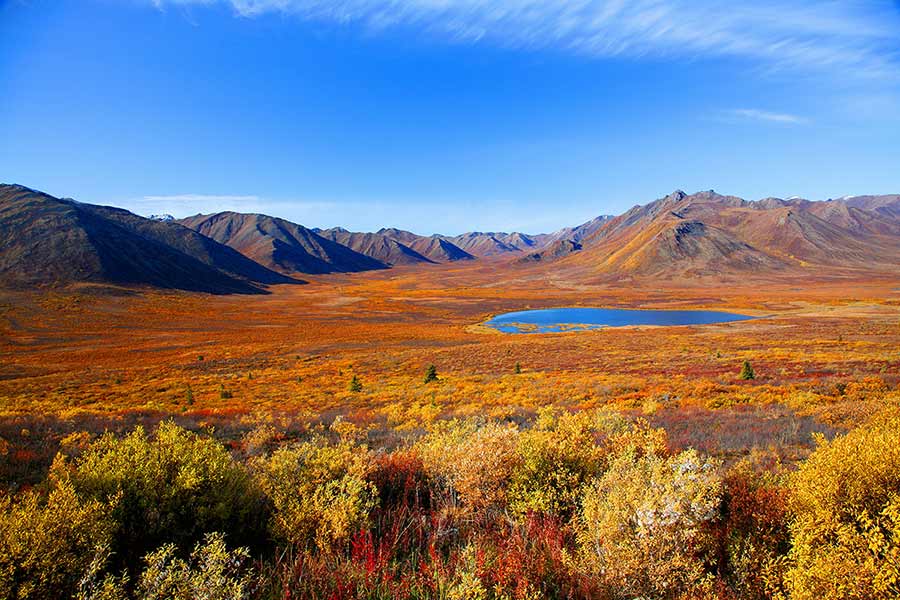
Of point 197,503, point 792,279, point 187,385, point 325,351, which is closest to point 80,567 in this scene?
point 197,503

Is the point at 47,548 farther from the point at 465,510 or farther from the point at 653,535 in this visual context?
the point at 653,535

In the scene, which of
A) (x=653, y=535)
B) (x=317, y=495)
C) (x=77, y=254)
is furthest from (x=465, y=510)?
(x=77, y=254)

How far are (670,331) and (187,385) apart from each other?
186ft

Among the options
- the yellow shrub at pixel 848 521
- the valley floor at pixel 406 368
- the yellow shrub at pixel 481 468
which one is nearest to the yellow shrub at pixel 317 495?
the yellow shrub at pixel 481 468

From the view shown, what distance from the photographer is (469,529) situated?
4.45 metres

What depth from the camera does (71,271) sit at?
9700 centimetres

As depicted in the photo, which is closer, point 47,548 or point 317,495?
point 47,548

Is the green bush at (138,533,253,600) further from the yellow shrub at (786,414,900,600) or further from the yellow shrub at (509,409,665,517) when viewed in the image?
the yellow shrub at (786,414,900,600)

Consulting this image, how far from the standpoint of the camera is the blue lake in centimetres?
6869

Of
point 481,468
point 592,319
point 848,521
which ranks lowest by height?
point 592,319

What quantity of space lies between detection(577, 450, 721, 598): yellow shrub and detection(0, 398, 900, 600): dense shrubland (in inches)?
0.6

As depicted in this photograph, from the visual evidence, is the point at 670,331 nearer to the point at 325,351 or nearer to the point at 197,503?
the point at 325,351

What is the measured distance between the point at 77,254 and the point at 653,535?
141m

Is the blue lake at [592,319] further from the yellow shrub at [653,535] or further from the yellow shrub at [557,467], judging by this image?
the yellow shrub at [653,535]
